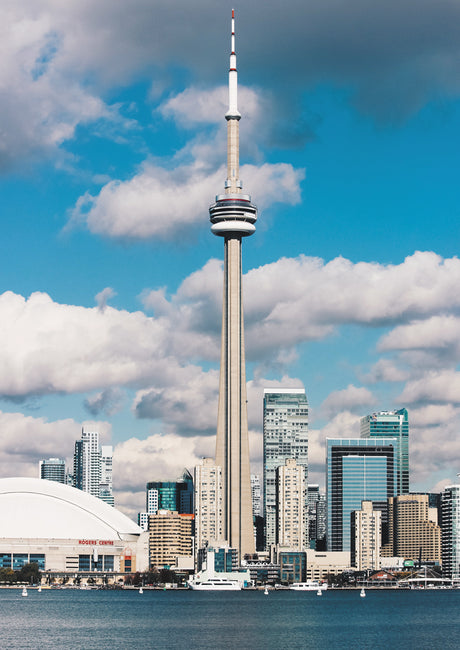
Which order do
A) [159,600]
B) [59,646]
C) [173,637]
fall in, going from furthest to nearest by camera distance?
[159,600], [173,637], [59,646]

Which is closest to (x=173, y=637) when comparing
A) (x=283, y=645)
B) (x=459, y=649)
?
(x=283, y=645)

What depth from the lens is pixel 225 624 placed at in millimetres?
120688

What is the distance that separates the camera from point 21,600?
17888 centimetres

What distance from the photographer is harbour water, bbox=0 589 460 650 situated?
101812mm

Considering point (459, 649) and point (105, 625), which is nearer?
point (459, 649)

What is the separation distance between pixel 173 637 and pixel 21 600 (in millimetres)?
77336

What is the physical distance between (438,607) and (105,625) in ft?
219

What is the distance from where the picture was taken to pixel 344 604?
577 feet

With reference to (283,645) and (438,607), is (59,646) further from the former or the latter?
(438,607)

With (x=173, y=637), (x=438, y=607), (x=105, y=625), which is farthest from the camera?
(x=438, y=607)

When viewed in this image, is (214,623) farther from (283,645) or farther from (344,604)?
(344,604)

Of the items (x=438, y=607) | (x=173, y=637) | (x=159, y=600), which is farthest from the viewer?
(x=159, y=600)

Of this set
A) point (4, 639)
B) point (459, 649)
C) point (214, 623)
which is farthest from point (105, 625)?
point (459, 649)

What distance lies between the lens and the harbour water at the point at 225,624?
10181cm
